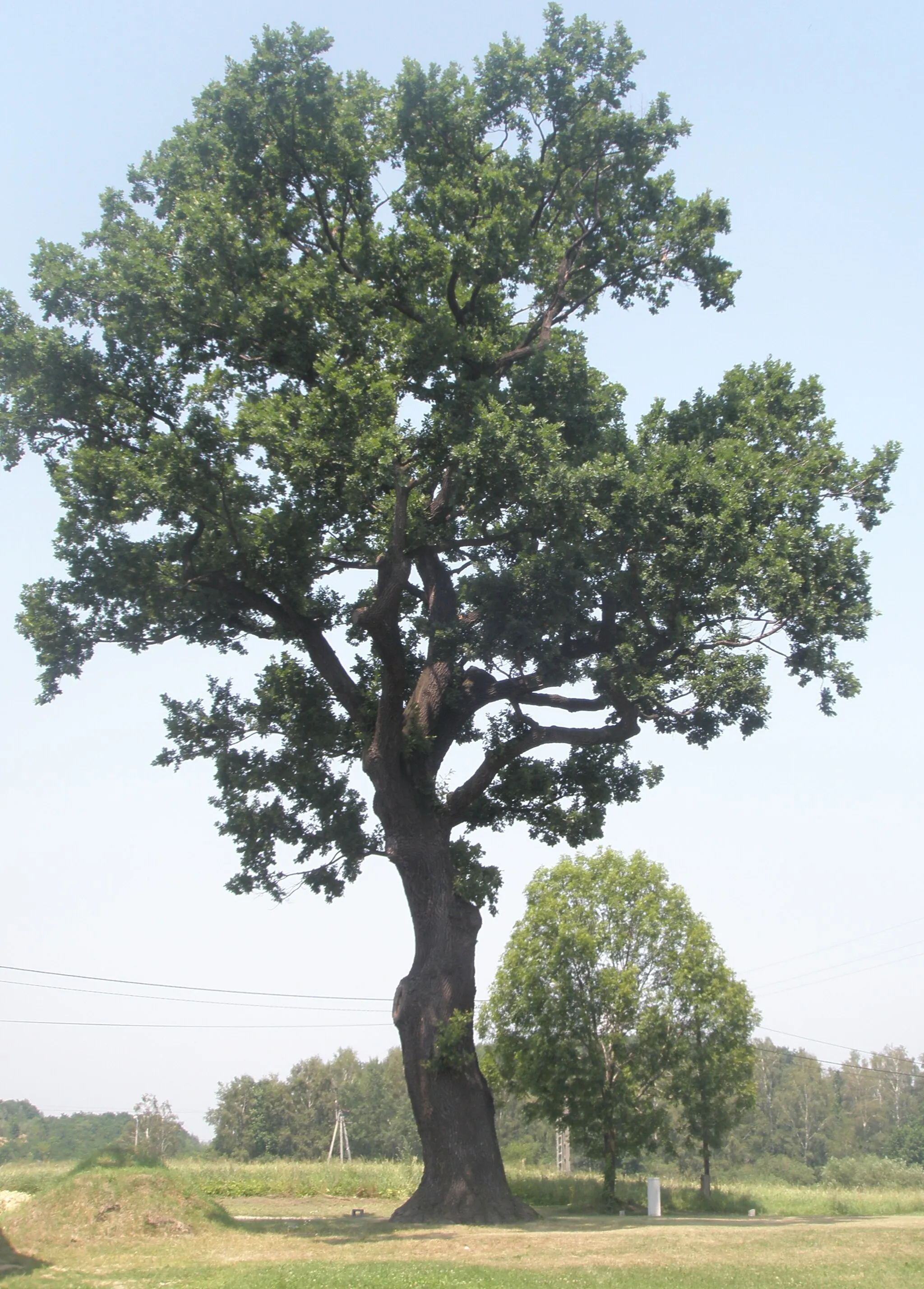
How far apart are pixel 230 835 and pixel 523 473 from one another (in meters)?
10.4

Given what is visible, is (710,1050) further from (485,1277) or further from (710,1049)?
(485,1277)

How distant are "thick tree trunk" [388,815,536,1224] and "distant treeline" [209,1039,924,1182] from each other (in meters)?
34.0

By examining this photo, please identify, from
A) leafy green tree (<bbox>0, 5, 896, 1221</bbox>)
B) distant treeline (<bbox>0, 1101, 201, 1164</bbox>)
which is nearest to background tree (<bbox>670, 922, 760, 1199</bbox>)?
leafy green tree (<bbox>0, 5, 896, 1221</bbox>)

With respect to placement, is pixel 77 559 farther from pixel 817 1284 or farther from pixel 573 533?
pixel 817 1284

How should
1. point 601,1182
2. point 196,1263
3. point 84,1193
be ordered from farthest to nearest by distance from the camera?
point 601,1182
point 84,1193
point 196,1263

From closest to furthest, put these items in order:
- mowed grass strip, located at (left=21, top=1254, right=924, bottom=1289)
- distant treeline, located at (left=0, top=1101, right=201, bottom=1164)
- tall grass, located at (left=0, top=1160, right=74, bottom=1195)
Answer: mowed grass strip, located at (left=21, top=1254, right=924, bottom=1289), tall grass, located at (left=0, top=1160, right=74, bottom=1195), distant treeline, located at (left=0, top=1101, right=201, bottom=1164)

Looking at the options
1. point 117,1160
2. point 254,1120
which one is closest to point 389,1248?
point 117,1160

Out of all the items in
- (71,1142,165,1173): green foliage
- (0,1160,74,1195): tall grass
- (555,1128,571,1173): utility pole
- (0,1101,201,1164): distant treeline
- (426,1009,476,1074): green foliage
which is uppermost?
(426,1009,476,1074): green foliage

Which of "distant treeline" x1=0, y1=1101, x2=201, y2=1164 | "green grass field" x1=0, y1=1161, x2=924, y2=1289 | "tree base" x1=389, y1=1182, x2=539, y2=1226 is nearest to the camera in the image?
"green grass field" x1=0, y1=1161, x2=924, y2=1289

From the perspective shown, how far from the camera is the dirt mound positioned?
13648 millimetres

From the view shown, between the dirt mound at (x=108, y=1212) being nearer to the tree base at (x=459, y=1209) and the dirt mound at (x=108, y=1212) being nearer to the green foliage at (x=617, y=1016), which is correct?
the tree base at (x=459, y=1209)

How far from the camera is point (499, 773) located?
70.9ft

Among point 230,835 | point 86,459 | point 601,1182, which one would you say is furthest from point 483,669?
point 601,1182

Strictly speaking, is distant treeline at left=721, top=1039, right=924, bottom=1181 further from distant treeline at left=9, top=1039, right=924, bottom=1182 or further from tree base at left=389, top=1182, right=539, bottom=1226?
tree base at left=389, top=1182, right=539, bottom=1226
